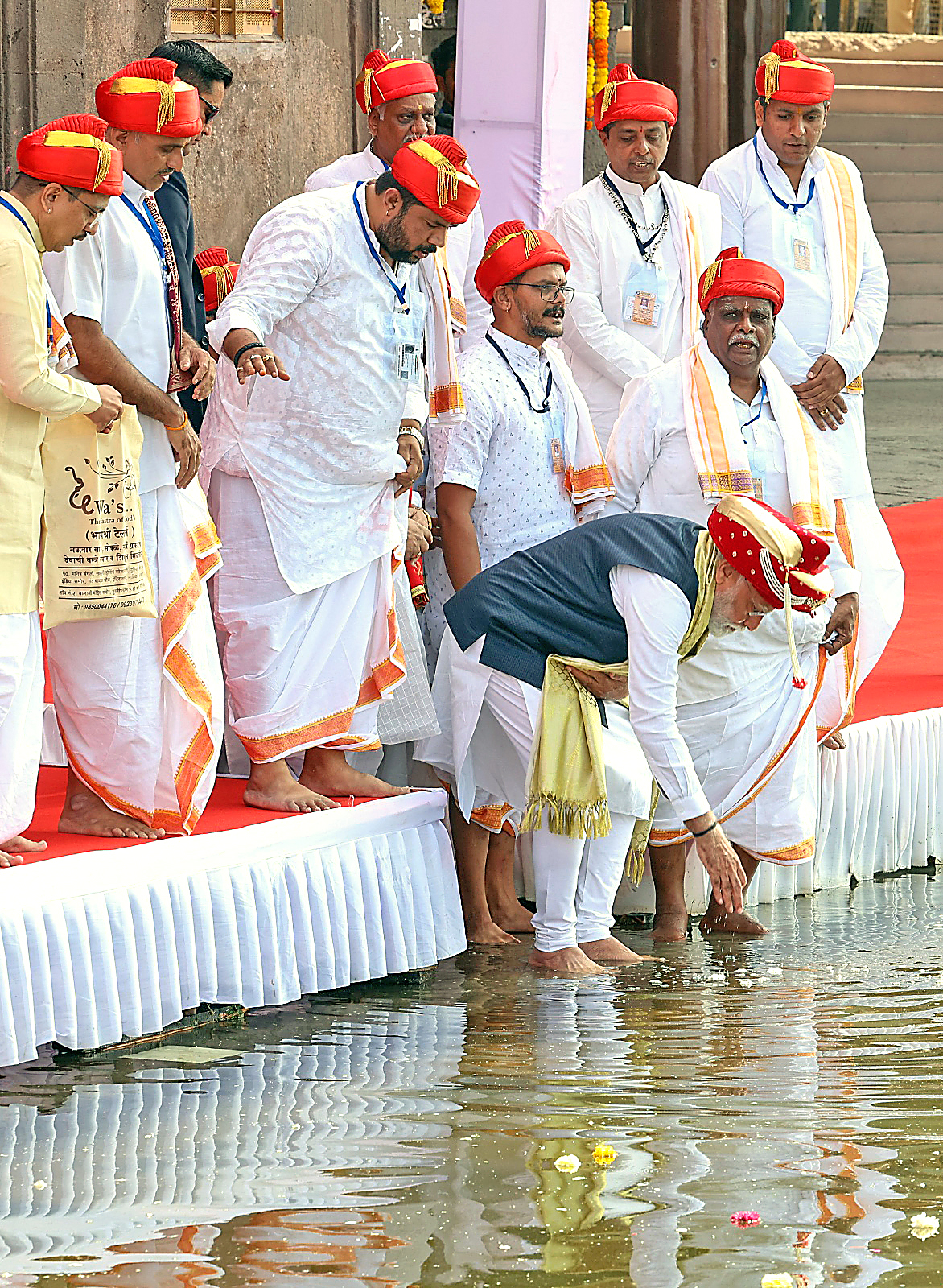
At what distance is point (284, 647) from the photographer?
4.45m

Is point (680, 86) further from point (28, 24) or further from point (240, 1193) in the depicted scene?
point (240, 1193)

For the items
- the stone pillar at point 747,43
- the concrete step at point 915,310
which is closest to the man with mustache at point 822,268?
the stone pillar at point 747,43

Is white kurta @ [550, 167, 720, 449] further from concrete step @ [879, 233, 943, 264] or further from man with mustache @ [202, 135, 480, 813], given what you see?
concrete step @ [879, 233, 943, 264]

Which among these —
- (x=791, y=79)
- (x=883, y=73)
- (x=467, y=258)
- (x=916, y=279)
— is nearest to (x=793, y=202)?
(x=791, y=79)

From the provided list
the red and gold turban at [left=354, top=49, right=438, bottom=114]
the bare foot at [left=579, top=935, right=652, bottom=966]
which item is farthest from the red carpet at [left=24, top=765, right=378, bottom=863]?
the red and gold turban at [left=354, top=49, right=438, bottom=114]

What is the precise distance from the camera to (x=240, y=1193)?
9.51ft

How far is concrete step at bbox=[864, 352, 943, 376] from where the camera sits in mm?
14938

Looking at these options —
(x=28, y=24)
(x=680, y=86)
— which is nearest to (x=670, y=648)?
(x=28, y=24)

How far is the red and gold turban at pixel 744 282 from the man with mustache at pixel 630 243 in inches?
24.9

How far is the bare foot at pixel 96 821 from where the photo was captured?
159 inches

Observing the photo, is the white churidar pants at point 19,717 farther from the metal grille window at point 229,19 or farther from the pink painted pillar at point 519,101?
the metal grille window at point 229,19

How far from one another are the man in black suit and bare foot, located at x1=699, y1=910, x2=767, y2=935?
1.63m

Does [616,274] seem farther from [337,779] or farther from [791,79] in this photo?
[337,779]

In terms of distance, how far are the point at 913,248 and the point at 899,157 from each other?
81cm
